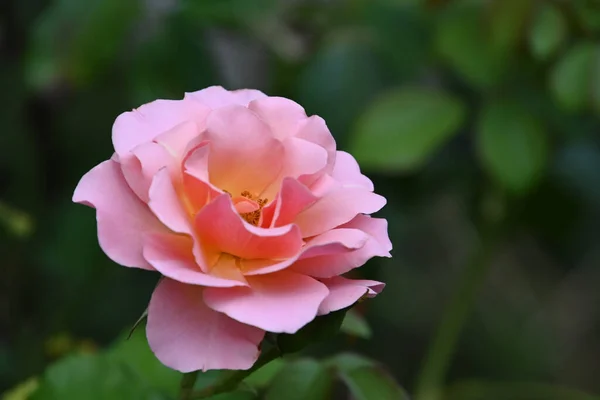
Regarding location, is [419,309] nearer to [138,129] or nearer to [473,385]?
[473,385]

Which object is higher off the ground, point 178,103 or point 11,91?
point 178,103

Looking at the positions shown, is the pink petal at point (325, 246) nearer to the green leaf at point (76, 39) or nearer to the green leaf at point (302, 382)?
the green leaf at point (302, 382)

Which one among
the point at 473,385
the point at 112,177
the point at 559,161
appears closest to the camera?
the point at 112,177

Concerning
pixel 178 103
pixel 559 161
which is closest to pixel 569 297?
pixel 559 161

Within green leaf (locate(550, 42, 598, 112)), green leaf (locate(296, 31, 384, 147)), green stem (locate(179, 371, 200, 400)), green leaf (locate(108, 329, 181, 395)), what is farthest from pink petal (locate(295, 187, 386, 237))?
green leaf (locate(296, 31, 384, 147))

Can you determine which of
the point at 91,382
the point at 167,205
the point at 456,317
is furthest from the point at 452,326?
the point at 167,205

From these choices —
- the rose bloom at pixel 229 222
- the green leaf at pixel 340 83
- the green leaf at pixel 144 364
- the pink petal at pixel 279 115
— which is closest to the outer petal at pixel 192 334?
the rose bloom at pixel 229 222

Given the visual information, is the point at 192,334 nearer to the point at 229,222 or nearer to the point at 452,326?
the point at 229,222

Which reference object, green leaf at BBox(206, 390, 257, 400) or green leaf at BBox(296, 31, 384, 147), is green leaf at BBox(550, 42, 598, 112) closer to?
green leaf at BBox(296, 31, 384, 147)
